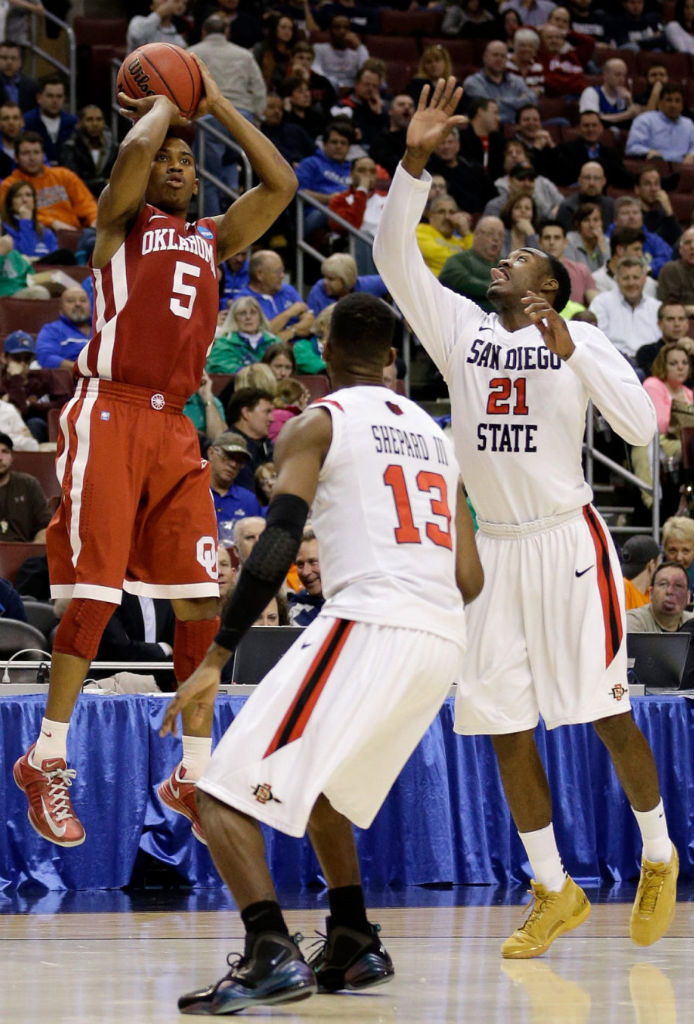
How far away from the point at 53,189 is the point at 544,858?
875 centimetres

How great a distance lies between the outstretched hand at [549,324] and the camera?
17.1 ft

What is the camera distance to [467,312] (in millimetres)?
5816

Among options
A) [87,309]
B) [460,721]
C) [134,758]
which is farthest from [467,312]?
[87,309]

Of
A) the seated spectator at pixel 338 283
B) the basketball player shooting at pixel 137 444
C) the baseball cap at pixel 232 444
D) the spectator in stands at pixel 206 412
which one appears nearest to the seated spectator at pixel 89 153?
the seated spectator at pixel 338 283

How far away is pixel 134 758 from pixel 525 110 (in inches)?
397

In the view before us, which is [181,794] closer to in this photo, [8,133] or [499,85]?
[8,133]

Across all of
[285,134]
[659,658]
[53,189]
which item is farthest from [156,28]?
[659,658]

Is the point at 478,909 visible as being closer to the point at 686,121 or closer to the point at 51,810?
the point at 51,810

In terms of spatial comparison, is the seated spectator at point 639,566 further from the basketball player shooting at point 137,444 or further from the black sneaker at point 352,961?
the black sneaker at point 352,961

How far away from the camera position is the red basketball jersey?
5.24m

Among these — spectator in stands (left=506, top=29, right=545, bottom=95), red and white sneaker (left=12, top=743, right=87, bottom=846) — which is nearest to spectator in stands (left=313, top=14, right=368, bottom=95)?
spectator in stands (left=506, top=29, right=545, bottom=95)

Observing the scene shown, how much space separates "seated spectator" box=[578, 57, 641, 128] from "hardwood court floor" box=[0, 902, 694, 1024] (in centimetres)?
1195

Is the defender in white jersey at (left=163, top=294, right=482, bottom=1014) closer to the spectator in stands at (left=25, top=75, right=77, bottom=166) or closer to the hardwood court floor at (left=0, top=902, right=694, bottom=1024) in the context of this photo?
the hardwood court floor at (left=0, top=902, right=694, bottom=1024)

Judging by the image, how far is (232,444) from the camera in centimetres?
938
